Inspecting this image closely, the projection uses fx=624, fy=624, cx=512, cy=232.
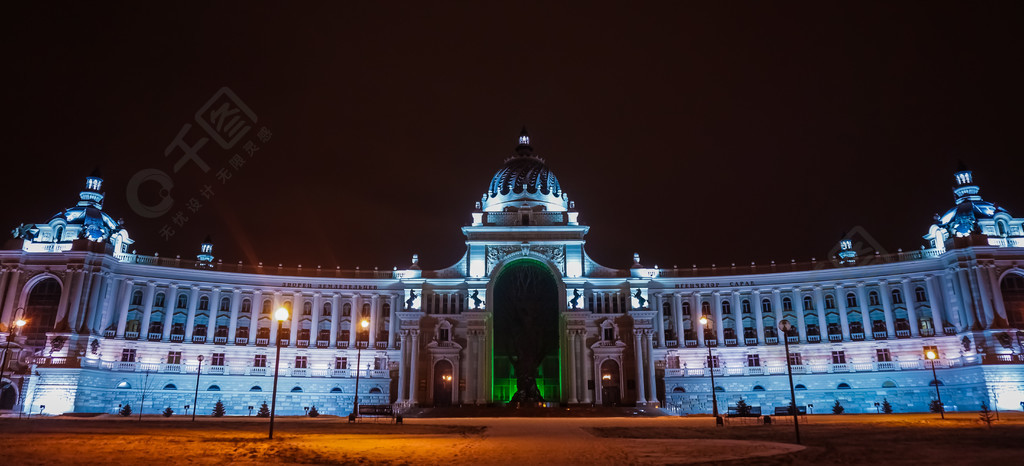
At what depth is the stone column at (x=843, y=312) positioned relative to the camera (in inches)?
2514

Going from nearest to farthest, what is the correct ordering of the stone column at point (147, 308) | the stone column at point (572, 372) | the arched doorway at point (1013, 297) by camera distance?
the arched doorway at point (1013, 297) → the stone column at point (572, 372) → the stone column at point (147, 308)

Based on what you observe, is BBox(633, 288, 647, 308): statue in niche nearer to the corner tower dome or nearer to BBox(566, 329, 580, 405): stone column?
BBox(566, 329, 580, 405): stone column

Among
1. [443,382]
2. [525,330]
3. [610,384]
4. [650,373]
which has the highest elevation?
[525,330]

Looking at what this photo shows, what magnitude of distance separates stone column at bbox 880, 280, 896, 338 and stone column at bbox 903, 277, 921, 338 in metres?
1.29

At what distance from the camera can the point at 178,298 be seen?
215 ft

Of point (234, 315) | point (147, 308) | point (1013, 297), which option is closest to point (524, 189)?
point (234, 315)

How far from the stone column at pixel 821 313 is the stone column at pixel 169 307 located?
67.0 m

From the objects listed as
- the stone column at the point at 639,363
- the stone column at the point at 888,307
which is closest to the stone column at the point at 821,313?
the stone column at the point at 888,307

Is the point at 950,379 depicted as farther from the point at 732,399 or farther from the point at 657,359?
the point at 657,359

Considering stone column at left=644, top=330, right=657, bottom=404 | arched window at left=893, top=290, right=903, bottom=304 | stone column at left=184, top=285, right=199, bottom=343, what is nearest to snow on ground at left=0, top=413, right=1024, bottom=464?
stone column at left=644, top=330, right=657, bottom=404

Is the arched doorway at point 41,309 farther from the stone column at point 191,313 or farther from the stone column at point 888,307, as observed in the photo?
the stone column at point 888,307

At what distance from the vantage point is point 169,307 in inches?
2525

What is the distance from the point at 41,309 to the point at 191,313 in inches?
493

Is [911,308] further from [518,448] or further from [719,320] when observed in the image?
[518,448]
